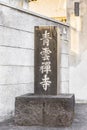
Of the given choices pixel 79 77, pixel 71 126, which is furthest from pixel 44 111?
pixel 79 77

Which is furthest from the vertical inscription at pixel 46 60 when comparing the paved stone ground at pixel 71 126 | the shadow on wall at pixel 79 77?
the shadow on wall at pixel 79 77

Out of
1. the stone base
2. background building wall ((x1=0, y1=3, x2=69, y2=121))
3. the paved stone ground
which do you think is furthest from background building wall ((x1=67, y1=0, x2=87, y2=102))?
the stone base

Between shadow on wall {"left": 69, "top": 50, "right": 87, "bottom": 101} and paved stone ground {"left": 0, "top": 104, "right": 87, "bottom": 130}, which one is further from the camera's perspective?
shadow on wall {"left": 69, "top": 50, "right": 87, "bottom": 101}

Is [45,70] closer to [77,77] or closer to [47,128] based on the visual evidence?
[47,128]

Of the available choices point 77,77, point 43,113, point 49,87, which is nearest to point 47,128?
point 43,113

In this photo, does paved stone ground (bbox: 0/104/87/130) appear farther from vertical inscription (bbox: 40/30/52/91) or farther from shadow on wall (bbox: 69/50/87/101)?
shadow on wall (bbox: 69/50/87/101)

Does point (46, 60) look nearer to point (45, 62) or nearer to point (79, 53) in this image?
point (45, 62)

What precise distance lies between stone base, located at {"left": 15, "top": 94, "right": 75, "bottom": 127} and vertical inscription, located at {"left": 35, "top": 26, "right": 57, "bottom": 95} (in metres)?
0.66

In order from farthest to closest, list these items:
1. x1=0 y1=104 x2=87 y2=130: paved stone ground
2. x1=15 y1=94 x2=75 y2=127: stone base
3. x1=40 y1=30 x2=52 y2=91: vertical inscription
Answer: x1=40 y1=30 x2=52 y2=91: vertical inscription < x1=15 y1=94 x2=75 y2=127: stone base < x1=0 y1=104 x2=87 y2=130: paved stone ground

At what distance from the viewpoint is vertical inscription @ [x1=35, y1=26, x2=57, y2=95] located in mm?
11125

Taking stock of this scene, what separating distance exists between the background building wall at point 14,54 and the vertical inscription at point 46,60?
528 mm

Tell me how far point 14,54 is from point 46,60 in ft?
3.91

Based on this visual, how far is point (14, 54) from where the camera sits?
39.0 ft

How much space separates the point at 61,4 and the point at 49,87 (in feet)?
33.0
